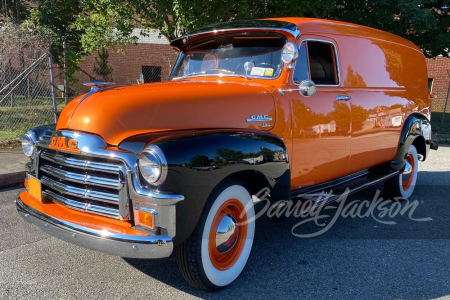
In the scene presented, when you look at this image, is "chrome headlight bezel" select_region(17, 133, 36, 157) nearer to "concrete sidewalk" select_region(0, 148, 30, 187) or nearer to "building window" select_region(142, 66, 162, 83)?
"concrete sidewalk" select_region(0, 148, 30, 187)

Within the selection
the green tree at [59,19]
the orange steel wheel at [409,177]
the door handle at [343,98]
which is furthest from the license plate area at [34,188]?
the green tree at [59,19]

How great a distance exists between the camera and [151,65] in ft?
58.3

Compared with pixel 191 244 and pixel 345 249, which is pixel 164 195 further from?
pixel 345 249

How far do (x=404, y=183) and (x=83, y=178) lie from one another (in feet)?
14.9

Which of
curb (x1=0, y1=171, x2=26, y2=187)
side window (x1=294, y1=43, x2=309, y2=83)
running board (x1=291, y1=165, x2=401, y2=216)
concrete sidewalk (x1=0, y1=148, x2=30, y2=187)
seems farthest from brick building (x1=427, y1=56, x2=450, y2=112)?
curb (x1=0, y1=171, x2=26, y2=187)

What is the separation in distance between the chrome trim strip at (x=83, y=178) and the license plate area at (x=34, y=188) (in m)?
0.21

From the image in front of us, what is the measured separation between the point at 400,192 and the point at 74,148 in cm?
433

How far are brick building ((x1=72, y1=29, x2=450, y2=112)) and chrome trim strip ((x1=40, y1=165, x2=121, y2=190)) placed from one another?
48.5 ft

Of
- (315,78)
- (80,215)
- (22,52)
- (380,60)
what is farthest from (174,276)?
(22,52)

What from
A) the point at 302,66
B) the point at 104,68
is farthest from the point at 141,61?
the point at 302,66

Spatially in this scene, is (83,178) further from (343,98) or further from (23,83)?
(23,83)

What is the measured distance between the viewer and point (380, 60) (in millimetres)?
4742

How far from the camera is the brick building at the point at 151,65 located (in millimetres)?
17469

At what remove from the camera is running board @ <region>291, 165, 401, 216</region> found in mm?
3525
